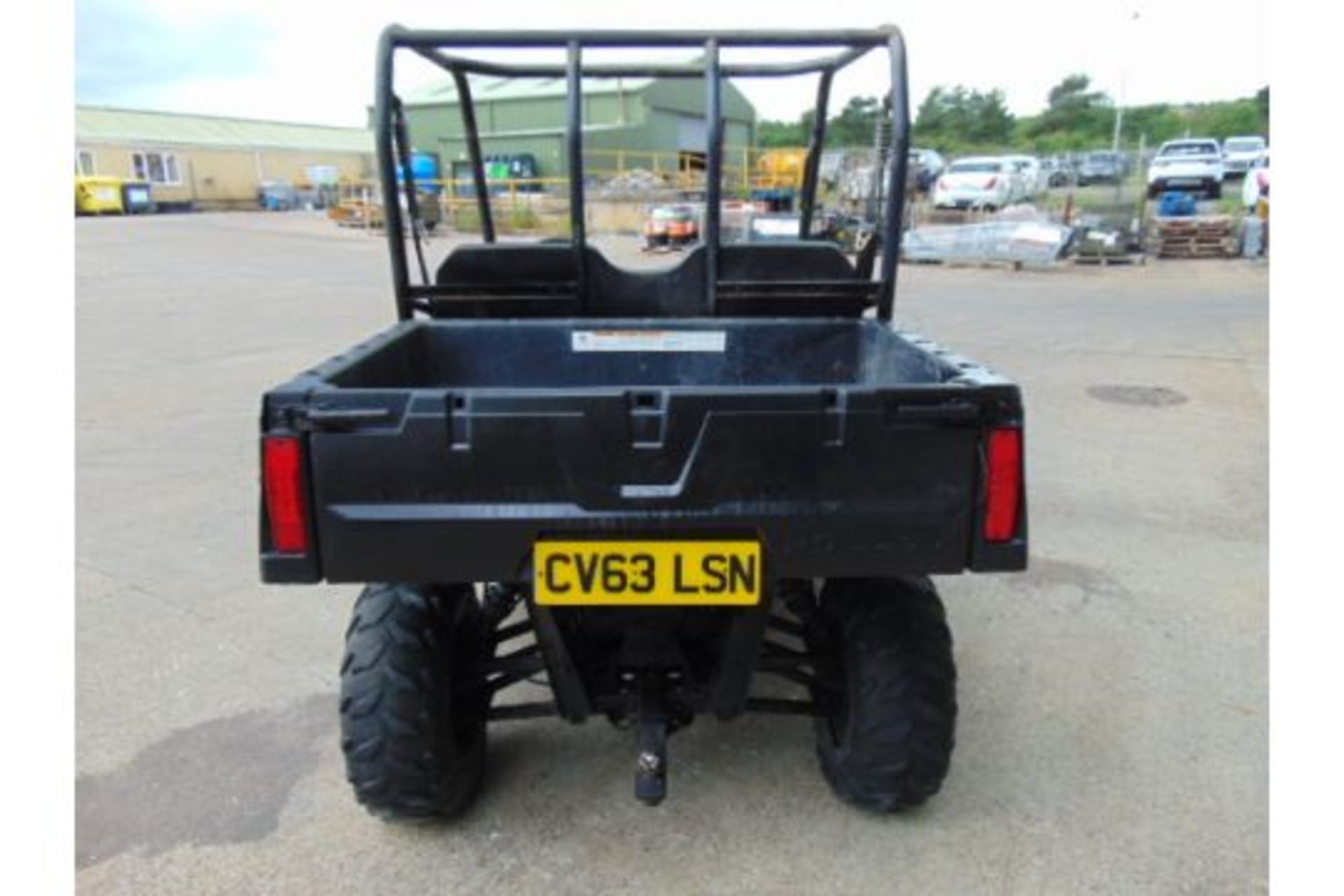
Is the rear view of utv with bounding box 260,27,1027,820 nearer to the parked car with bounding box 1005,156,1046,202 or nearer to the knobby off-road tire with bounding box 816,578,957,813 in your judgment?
the knobby off-road tire with bounding box 816,578,957,813

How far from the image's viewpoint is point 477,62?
4.08 meters

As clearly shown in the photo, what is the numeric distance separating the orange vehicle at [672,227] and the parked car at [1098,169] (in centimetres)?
1839

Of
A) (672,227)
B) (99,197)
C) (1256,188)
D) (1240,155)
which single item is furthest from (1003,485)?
(99,197)

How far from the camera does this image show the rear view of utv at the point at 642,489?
6.87 feet

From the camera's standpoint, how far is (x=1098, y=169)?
33219 millimetres

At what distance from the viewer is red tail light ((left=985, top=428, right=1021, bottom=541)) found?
214 cm

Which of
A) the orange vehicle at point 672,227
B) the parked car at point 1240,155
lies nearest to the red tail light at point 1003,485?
the orange vehicle at point 672,227

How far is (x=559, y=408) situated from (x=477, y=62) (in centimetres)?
263

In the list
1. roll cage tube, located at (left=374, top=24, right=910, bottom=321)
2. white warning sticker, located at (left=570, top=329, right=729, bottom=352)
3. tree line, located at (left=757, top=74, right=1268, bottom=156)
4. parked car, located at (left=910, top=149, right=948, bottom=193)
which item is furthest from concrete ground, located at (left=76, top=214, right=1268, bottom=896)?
tree line, located at (left=757, top=74, right=1268, bottom=156)

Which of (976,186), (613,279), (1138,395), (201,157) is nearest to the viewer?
(613,279)

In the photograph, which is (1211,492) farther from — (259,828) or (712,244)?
(259,828)

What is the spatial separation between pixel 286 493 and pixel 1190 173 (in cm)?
2955

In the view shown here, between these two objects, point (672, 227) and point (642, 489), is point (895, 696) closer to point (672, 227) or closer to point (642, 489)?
point (642, 489)

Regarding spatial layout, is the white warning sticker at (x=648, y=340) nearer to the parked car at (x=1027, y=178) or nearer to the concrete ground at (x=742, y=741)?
the concrete ground at (x=742, y=741)
